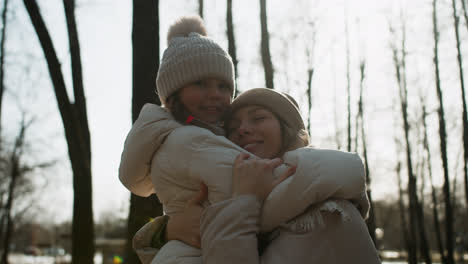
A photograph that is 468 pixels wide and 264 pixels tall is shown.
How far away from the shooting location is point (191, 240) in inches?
81.6

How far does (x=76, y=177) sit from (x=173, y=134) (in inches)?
162

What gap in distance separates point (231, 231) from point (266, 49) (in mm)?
6460

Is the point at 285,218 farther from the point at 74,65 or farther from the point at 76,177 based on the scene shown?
the point at 74,65

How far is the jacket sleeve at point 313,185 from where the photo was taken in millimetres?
1777

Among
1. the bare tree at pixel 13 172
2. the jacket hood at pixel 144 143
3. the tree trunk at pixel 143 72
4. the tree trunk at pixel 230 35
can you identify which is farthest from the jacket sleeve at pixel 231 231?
the bare tree at pixel 13 172

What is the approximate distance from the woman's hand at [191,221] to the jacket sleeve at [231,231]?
0.13 meters

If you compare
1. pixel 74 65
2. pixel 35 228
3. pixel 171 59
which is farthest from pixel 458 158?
pixel 35 228

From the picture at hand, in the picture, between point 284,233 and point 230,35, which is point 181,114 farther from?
point 230,35

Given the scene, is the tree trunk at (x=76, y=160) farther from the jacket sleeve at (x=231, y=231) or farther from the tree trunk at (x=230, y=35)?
the jacket sleeve at (x=231, y=231)

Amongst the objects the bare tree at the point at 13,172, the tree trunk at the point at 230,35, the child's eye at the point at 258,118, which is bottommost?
the bare tree at the point at 13,172

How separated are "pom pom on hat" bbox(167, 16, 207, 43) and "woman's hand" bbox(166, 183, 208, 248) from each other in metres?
1.28

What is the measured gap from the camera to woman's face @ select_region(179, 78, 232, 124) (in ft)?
8.30

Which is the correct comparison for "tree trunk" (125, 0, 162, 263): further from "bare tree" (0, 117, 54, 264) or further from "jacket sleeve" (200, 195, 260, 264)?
"bare tree" (0, 117, 54, 264)

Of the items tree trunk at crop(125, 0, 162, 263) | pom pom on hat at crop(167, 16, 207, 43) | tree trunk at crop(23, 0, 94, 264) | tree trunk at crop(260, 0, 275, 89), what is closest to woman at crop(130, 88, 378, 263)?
pom pom on hat at crop(167, 16, 207, 43)
